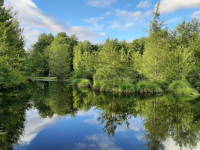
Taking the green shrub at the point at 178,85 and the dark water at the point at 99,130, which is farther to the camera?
the green shrub at the point at 178,85

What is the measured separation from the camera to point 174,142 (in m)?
6.48

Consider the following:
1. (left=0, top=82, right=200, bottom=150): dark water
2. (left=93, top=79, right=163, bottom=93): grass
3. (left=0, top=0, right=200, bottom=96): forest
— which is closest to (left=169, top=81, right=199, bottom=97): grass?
(left=0, top=0, right=200, bottom=96): forest

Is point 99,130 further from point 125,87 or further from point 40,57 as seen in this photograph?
point 40,57

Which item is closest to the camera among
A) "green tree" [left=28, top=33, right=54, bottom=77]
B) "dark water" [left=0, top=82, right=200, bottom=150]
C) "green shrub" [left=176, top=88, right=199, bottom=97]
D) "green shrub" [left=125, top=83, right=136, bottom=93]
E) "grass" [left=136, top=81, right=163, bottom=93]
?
"dark water" [left=0, top=82, right=200, bottom=150]

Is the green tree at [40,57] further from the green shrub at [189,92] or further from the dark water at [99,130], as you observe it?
the green shrub at [189,92]

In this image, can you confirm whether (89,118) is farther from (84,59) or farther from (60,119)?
(84,59)

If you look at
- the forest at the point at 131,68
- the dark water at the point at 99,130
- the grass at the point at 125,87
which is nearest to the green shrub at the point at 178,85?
the forest at the point at 131,68

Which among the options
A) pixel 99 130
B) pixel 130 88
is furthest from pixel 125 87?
pixel 99 130

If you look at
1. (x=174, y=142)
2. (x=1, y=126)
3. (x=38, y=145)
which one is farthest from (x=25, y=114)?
(x=174, y=142)

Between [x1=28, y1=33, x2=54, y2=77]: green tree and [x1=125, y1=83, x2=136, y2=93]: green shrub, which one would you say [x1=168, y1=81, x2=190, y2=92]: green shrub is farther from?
[x1=28, y1=33, x2=54, y2=77]: green tree

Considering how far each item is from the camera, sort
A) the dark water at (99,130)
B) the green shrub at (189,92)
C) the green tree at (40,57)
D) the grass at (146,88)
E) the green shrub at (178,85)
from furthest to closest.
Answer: the green tree at (40,57), the grass at (146,88), the green shrub at (178,85), the green shrub at (189,92), the dark water at (99,130)

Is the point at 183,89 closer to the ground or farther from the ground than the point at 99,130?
farther from the ground

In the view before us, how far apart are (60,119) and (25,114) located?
2.62 meters

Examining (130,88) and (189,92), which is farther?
(130,88)
